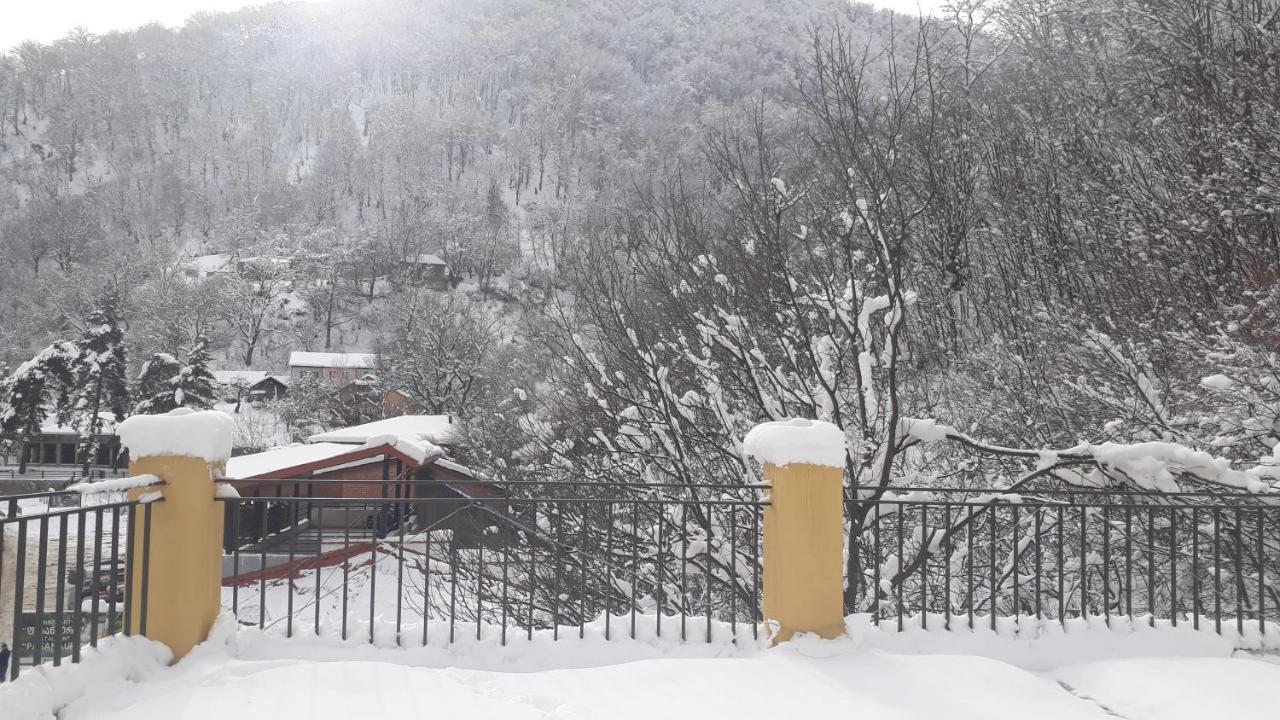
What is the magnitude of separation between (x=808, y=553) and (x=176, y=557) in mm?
3626

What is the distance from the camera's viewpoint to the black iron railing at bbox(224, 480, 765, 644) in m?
4.29

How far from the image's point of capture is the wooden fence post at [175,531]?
394cm

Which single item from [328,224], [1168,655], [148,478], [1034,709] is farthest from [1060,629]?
[328,224]

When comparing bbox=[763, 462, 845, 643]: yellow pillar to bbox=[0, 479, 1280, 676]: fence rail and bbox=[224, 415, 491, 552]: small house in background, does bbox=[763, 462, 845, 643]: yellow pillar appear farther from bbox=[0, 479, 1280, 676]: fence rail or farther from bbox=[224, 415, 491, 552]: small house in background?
bbox=[224, 415, 491, 552]: small house in background

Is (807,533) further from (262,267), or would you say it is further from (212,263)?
(212,263)

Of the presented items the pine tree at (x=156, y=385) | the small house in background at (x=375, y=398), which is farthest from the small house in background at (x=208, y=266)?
the small house in background at (x=375, y=398)

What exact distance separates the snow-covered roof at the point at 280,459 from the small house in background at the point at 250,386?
29395 millimetres

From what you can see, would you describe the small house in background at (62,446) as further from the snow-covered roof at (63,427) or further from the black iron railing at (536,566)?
the black iron railing at (536,566)

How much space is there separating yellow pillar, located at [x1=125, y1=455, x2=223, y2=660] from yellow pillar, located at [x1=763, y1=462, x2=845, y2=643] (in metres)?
3.26

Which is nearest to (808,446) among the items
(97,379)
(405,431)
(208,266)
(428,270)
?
(405,431)

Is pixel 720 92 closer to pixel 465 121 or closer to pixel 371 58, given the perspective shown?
pixel 465 121

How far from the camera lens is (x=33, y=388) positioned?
37.8 m

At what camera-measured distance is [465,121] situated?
105625 millimetres

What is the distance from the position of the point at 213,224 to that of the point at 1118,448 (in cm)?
10357
